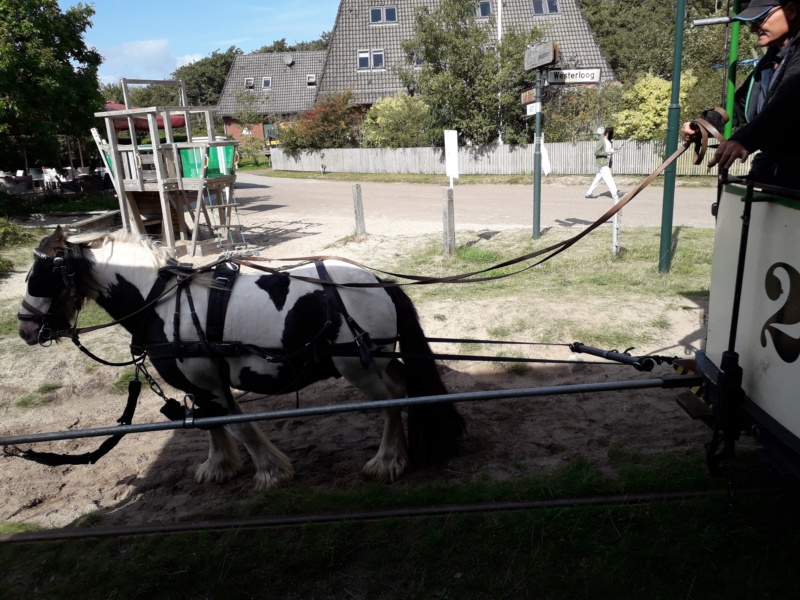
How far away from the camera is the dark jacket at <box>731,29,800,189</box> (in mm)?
2381

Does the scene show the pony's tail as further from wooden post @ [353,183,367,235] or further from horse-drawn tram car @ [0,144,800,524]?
wooden post @ [353,183,367,235]

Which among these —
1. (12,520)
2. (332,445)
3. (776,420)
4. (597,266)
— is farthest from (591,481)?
(597,266)

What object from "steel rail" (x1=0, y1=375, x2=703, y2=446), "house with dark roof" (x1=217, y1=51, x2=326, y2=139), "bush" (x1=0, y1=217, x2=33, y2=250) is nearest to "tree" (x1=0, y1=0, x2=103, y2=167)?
"bush" (x1=0, y1=217, x2=33, y2=250)

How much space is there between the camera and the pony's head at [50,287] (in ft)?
12.3

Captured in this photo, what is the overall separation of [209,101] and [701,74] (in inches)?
2336

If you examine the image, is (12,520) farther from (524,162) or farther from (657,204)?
(524,162)

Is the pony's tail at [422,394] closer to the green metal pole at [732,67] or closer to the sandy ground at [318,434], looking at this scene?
the sandy ground at [318,434]

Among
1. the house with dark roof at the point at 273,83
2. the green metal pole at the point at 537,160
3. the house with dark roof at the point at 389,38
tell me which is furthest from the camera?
the house with dark roof at the point at 273,83

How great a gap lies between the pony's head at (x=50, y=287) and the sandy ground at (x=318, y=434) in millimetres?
1331

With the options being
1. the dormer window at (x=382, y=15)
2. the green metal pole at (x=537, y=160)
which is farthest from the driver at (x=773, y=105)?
the dormer window at (x=382, y=15)


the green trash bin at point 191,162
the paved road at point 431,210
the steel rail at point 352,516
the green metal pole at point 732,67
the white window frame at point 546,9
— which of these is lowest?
the steel rail at point 352,516

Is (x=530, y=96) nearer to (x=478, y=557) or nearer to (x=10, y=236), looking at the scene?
(x=478, y=557)

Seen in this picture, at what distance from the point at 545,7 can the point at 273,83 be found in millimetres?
23498

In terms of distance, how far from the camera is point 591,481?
143 inches
